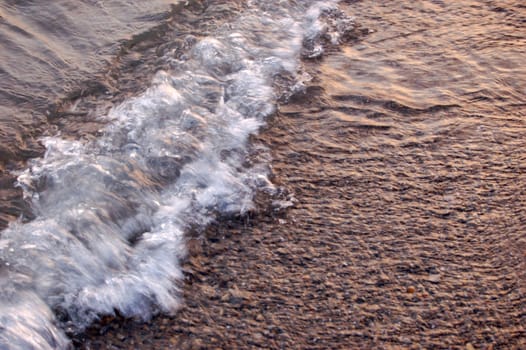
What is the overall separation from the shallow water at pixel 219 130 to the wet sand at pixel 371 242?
2 cm

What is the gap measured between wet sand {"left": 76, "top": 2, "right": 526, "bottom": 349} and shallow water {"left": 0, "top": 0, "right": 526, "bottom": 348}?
0.02 m

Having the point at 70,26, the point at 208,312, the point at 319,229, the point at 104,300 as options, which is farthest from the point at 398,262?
the point at 70,26

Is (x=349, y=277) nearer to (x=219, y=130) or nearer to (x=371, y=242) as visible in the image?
(x=371, y=242)

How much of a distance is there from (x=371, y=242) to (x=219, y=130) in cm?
142

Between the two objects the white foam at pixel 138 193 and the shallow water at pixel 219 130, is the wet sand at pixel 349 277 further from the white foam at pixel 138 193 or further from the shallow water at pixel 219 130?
the white foam at pixel 138 193

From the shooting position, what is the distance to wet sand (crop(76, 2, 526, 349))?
9.39ft

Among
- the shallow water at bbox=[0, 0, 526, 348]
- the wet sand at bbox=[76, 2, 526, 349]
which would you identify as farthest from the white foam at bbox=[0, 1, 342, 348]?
the wet sand at bbox=[76, 2, 526, 349]

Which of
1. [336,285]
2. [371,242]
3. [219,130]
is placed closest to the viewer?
[336,285]

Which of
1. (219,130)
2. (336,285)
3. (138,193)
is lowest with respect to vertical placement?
(336,285)

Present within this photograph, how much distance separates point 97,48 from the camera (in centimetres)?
502

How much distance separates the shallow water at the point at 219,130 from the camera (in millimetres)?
3201

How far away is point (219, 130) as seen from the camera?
4.18 meters

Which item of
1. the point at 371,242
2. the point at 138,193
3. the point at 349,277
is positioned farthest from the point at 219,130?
the point at 349,277

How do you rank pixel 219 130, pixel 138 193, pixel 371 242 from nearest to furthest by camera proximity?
pixel 371 242
pixel 138 193
pixel 219 130
